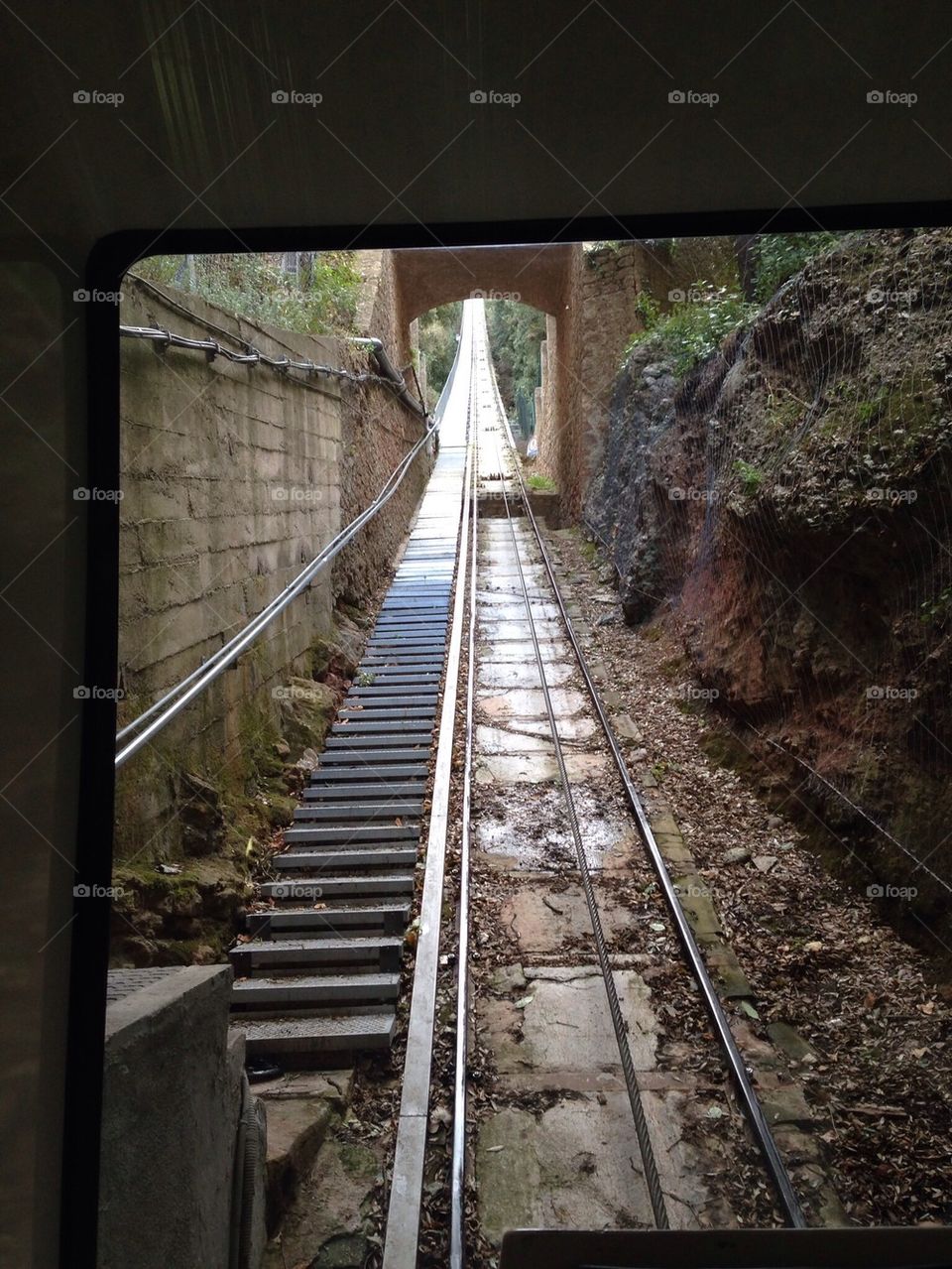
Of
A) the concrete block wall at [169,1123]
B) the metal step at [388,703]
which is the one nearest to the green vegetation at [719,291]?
the metal step at [388,703]

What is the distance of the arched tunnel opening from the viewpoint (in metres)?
3.72

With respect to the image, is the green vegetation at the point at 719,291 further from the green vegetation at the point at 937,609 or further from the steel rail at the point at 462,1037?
the steel rail at the point at 462,1037

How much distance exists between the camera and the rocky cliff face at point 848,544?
527cm

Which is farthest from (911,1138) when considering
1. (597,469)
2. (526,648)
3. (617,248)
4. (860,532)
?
(617,248)

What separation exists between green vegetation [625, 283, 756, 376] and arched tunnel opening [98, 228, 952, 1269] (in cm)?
19

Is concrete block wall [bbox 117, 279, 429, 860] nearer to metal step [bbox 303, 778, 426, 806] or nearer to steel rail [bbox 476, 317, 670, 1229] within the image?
metal step [bbox 303, 778, 426, 806]

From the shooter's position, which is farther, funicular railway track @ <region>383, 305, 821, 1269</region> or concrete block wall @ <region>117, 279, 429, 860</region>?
concrete block wall @ <region>117, 279, 429, 860</region>

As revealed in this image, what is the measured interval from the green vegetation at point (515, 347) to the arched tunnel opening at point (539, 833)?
76.5ft

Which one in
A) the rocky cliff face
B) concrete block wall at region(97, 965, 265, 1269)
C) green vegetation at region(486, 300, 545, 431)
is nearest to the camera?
concrete block wall at region(97, 965, 265, 1269)

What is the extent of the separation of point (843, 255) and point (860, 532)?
2.72 m

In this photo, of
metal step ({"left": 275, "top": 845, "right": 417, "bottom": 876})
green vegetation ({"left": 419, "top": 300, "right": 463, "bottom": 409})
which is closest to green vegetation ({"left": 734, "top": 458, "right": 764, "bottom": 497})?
metal step ({"left": 275, "top": 845, "right": 417, "bottom": 876})

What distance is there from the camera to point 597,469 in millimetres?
16000

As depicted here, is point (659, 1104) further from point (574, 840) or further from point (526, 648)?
point (526, 648)

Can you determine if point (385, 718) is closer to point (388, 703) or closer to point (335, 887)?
point (388, 703)
